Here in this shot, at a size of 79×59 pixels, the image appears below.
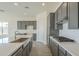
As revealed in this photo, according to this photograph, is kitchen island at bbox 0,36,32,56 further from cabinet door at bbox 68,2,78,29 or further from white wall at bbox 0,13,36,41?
white wall at bbox 0,13,36,41

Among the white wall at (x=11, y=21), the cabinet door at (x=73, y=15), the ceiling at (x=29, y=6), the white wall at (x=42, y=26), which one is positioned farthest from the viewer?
the white wall at (x=11, y=21)

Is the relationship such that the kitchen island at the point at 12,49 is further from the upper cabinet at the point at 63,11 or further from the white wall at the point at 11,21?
the white wall at the point at 11,21

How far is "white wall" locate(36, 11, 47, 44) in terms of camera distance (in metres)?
10.0

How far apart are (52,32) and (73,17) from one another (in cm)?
483

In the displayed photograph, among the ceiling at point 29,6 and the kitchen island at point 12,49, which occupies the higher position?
the ceiling at point 29,6

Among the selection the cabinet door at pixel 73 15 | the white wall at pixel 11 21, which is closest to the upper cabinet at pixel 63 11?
the cabinet door at pixel 73 15

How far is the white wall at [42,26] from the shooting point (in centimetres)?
1002

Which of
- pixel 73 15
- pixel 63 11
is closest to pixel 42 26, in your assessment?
pixel 63 11

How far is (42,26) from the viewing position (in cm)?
1055

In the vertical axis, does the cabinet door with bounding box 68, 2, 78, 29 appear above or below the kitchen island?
above

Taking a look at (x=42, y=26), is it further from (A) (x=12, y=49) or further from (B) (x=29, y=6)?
(A) (x=12, y=49)

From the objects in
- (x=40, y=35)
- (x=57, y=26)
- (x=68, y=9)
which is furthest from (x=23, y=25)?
(x=68, y=9)

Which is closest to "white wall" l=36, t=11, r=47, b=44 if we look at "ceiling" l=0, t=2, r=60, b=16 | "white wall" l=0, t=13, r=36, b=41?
"ceiling" l=0, t=2, r=60, b=16

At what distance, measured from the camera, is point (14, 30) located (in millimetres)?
11086
